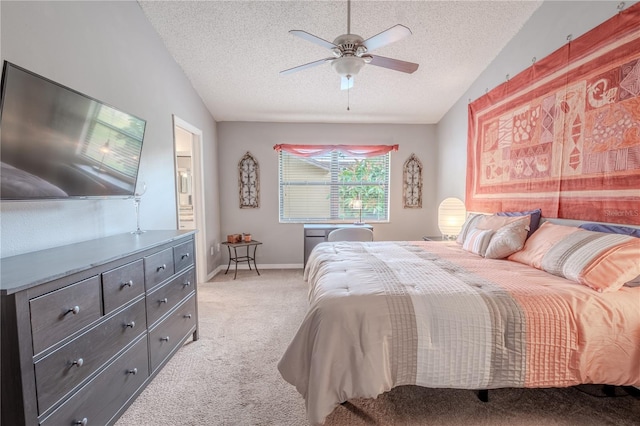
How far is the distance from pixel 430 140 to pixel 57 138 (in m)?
4.67


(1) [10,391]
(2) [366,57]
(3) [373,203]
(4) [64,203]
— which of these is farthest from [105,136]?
(3) [373,203]

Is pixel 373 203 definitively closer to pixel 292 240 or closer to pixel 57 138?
pixel 292 240

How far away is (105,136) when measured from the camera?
190 cm

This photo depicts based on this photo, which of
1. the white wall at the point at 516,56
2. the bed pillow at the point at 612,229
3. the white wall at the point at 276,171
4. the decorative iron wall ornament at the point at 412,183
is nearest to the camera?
the bed pillow at the point at 612,229

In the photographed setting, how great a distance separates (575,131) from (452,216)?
5.67 ft

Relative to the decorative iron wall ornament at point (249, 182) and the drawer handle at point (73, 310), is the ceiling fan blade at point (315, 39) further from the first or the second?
the decorative iron wall ornament at point (249, 182)

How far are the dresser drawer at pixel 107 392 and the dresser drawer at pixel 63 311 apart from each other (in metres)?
0.30

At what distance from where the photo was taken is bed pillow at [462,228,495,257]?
250 cm

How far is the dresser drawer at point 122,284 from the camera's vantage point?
1.43 meters

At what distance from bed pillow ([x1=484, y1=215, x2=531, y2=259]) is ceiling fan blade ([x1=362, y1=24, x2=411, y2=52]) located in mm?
1725

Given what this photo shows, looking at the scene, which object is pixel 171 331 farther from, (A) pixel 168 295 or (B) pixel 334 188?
(B) pixel 334 188

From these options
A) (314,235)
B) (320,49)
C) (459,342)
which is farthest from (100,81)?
(314,235)

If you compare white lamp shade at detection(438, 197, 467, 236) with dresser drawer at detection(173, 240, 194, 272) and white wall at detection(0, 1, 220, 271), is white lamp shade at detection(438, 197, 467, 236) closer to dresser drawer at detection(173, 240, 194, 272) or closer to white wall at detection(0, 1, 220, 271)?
dresser drawer at detection(173, 240, 194, 272)

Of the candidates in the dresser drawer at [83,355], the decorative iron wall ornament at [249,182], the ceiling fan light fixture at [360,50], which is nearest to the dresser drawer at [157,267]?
the dresser drawer at [83,355]
